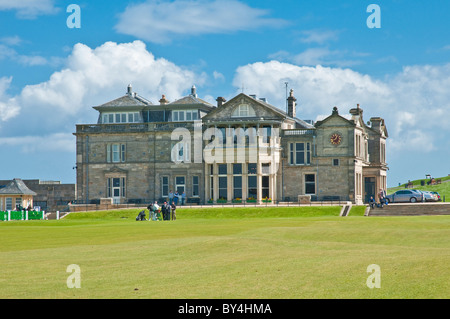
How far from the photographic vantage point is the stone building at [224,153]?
74.6 metres

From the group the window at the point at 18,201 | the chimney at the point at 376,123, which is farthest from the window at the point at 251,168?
the window at the point at 18,201

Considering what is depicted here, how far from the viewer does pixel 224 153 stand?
75.1m

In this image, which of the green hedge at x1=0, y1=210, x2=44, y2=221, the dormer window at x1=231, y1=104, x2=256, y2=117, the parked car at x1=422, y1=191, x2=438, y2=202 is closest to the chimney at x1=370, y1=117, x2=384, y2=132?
the dormer window at x1=231, y1=104, x2=256, y2=117

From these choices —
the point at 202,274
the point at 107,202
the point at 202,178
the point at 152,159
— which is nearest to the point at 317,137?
the point at 202,178

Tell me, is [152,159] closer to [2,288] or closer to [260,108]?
[260,108]

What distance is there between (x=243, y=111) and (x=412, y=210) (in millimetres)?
23428

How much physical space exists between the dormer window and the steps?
20053 millimetres

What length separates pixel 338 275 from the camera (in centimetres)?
1881

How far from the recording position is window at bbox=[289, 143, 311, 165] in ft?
249

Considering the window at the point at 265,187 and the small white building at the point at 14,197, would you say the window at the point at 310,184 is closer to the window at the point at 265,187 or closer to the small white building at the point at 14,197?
the window at the point at 265,187

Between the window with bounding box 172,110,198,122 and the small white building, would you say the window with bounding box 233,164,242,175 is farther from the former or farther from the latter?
the small white building

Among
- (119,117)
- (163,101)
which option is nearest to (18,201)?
(119,117)

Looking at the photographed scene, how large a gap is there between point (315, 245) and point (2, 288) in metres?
13.3

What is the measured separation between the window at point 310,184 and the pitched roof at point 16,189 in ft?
97.7
